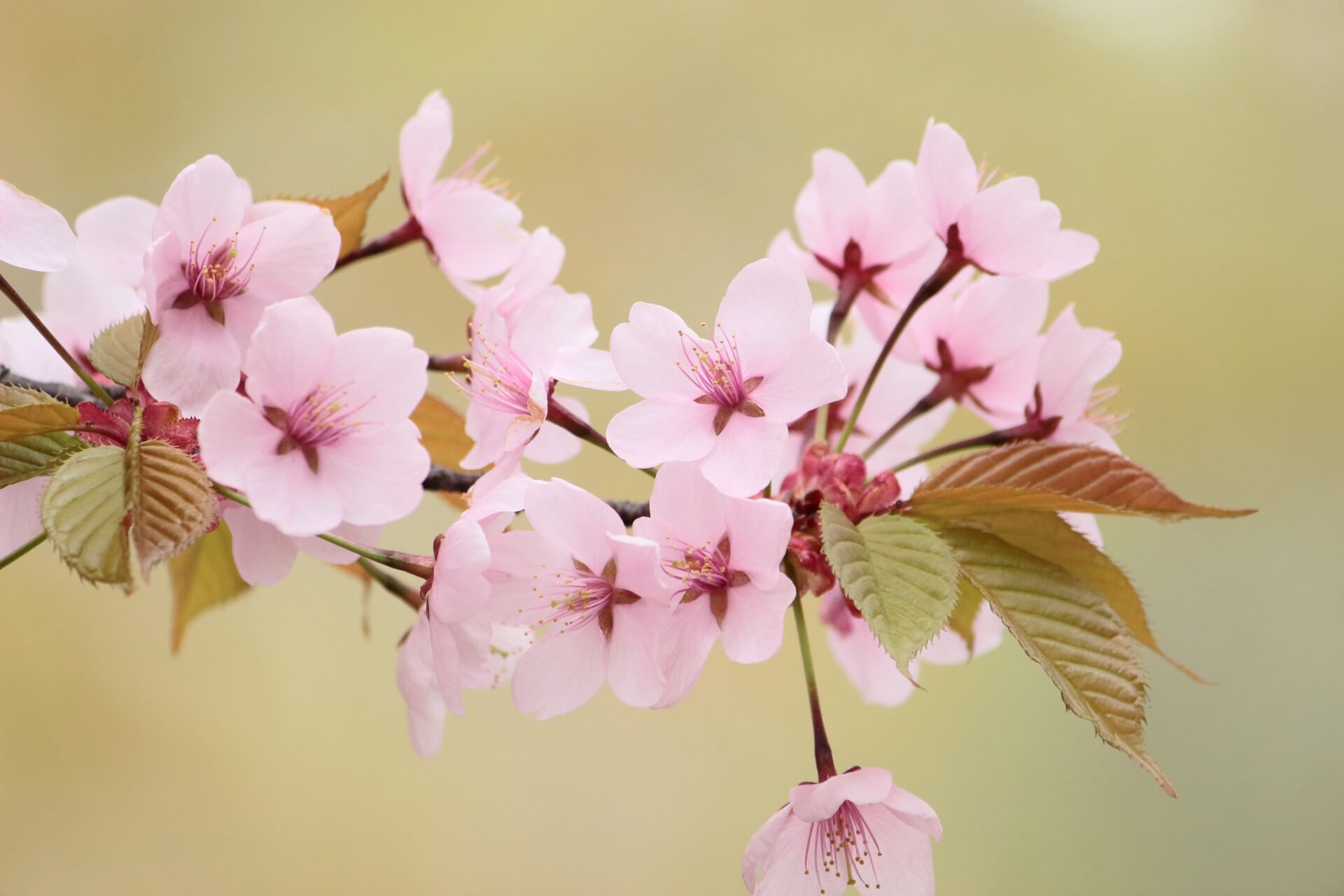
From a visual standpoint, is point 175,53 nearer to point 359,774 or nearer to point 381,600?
point 381,600

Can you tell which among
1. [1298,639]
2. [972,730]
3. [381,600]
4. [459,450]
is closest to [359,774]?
[381,600]

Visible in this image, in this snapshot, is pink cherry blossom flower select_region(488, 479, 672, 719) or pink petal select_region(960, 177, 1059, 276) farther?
pink petal select_region(960, 177, 1059, 276)

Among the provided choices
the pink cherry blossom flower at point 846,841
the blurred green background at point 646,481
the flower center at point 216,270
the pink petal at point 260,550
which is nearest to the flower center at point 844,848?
the pink cherry blossom flower at point 846,841

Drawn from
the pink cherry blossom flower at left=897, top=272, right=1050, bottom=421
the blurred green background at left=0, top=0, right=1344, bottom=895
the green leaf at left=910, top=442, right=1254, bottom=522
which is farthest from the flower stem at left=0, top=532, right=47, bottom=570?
the blurred green background at left=0, top=0, right=1344, bottom=895

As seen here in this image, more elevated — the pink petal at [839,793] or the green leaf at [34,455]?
the green leaf at [34,455]

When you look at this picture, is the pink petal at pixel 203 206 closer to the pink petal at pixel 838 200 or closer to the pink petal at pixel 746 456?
the pink petal at pixel 746 456

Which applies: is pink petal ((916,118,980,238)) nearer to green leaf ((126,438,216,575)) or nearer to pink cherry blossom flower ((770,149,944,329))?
pink cherry blossom flower ((770,149,944,329))

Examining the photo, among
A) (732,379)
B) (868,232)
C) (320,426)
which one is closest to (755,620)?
(732,379)
